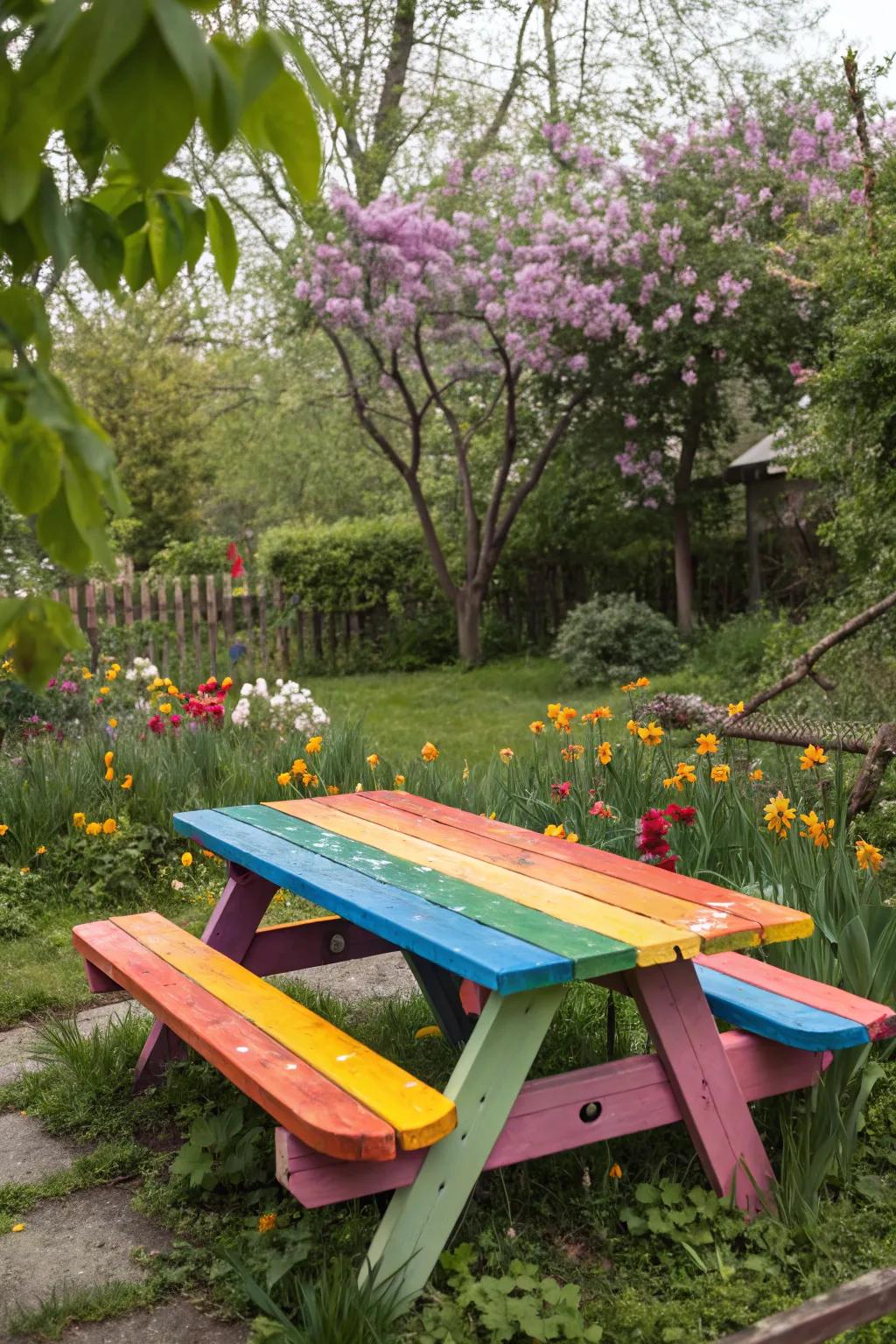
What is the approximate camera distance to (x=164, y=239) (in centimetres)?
141

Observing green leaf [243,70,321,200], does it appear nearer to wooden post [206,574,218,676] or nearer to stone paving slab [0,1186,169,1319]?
stone paving slab [0,1186,169,1319]

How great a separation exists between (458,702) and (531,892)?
987 centimetres

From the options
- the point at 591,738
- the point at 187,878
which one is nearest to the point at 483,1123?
the point at 591,738

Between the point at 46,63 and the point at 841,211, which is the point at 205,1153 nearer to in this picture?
the point at 46,63

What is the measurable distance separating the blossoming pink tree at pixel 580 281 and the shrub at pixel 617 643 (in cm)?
167

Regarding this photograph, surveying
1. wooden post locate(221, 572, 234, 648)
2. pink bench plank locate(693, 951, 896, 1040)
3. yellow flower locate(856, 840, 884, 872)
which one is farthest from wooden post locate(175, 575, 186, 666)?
pink bench plank locate(693, 951, 896, 1040)

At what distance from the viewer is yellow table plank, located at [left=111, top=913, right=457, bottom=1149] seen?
1.90 meters

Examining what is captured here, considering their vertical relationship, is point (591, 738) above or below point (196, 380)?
below

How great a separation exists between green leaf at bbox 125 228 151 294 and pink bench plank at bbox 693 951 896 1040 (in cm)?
161

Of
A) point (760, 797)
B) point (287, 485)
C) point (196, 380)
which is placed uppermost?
point (196, 380)

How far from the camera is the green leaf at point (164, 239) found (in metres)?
1.41

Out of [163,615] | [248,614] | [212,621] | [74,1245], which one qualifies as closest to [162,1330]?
[74,1245]

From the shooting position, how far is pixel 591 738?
16.1ft

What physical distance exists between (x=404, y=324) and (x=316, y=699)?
4.31m
